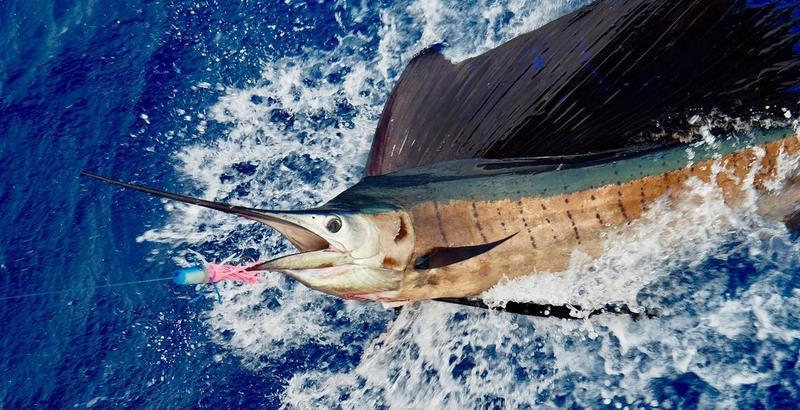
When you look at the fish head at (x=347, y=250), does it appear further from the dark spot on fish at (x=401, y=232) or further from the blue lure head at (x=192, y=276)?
the blue lure head at (x=192, y=276)

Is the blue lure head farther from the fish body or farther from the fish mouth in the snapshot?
the fish body

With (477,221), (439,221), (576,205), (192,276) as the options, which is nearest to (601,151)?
(576,205)

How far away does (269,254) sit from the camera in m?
3.66

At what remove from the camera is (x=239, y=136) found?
13.4 feet

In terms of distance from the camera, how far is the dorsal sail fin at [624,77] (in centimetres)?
264

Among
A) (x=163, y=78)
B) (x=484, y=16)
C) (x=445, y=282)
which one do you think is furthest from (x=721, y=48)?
(x=163, y=78)

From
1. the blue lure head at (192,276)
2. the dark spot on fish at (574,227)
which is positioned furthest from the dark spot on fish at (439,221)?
the blue lure head at (192,276)

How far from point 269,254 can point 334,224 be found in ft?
4.57

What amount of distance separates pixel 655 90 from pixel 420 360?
5.17ft

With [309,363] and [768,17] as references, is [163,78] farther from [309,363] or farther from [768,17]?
[768,17]

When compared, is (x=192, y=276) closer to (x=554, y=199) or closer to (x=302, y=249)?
(x=302, y=249)

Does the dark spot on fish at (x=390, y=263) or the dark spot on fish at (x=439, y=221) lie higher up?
the dark spot on fish at (x=439, y=221)

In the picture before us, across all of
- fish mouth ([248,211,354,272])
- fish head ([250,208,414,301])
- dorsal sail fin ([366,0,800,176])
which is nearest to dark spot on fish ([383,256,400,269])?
fish head ([250,208,414,301])

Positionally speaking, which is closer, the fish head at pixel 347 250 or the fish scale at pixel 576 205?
the fish head at pixel 347 250
